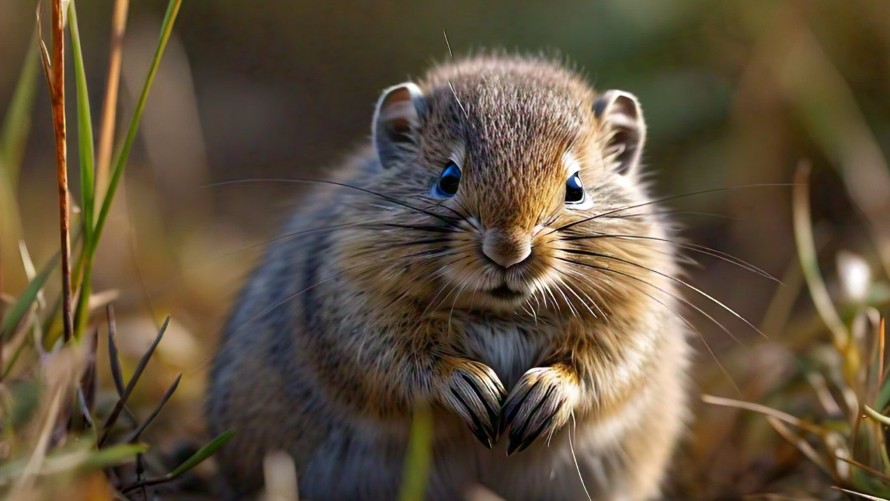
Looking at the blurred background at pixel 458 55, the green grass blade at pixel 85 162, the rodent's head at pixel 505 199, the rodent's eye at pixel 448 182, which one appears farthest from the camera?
the blurred background at pixel 458 55

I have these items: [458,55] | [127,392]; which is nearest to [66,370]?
[127,392]

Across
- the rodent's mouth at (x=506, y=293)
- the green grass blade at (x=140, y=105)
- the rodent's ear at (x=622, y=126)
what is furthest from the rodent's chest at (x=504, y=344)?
the green grass blade at (x=140, y=105)

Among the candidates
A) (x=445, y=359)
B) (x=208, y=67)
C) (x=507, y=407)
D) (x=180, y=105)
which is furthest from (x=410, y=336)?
(x=208, y=67)

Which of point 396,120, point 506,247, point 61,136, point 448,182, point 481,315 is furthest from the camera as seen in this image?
point 396,120

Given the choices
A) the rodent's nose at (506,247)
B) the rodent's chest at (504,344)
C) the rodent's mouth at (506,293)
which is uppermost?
the rodent's nose at (506,247)

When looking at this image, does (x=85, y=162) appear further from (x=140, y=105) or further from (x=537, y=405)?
(x=537, y=405)

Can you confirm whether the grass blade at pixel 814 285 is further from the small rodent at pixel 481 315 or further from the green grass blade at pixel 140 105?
the green grass blade at pixel 140 105

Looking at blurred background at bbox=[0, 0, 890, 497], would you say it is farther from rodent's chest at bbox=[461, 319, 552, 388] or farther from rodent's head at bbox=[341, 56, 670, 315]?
rodent's chest at bbox=[461, 319, 552, 388]

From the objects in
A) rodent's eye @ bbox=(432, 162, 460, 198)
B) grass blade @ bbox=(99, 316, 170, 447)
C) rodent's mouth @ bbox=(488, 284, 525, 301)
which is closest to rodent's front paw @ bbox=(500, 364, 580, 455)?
rodent's mouth @ bbox=(488, 284, 525, 301)
